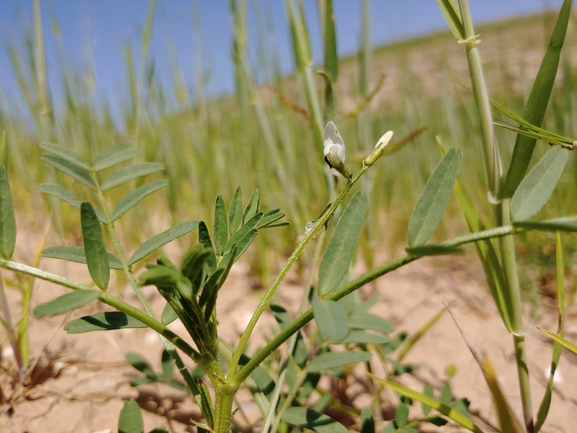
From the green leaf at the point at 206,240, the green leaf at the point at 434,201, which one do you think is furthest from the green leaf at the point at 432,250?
Result: the green leaf at the point at 206,240

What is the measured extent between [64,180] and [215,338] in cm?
78

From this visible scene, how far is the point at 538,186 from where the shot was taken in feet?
1.00

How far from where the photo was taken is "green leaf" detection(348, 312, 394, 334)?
1.09 ft

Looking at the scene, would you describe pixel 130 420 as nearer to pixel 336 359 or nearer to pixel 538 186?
pixel 336 359

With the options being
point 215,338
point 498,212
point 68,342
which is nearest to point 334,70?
point 498,212

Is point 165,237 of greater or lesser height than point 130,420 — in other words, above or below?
above

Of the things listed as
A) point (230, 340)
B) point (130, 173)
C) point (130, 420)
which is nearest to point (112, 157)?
point (130, 173)

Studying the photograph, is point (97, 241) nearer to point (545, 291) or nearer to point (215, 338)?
point (215, 338)

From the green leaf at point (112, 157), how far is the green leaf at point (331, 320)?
26 cm

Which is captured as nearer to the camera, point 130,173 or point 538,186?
point 538,186

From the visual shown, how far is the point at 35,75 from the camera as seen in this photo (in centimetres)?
83

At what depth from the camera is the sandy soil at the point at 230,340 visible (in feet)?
1.56

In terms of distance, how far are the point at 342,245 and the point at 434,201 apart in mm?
73

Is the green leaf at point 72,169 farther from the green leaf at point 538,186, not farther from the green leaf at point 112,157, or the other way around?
the green leaf at point 538,186
